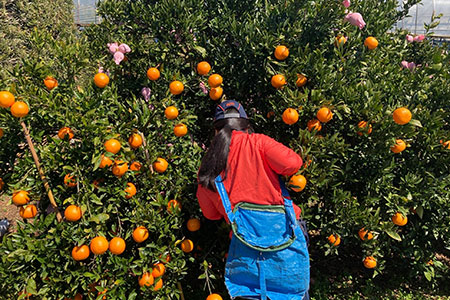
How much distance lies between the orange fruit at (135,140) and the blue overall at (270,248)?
55cm

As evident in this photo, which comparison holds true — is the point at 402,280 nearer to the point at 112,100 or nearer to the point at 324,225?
the point at 324,225

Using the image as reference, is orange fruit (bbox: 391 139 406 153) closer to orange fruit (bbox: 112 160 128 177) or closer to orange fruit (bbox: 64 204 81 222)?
orange fruit (bbox: 112 160 128 177)

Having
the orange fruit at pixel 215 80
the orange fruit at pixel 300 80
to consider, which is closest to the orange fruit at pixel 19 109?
the orange fruit at pixel 215 80

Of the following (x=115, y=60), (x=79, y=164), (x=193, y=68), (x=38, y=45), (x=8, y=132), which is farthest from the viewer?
(x=193, y=68)

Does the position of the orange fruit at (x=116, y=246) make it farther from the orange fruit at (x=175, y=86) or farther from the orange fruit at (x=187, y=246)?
the orange fruit at (x=175, y=86)

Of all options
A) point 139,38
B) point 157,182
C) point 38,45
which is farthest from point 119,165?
point 139,38

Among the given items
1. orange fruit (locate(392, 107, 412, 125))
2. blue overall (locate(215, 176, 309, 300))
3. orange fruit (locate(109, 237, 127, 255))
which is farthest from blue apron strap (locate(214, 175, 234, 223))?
orange fruit (locate(392, 107, 412, 125))

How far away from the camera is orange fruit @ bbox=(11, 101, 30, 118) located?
1.70 m

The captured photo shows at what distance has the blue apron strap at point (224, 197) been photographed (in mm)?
1705

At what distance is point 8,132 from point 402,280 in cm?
324

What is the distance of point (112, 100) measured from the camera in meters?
2.07

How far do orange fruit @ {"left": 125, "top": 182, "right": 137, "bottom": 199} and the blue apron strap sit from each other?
540 millimetres

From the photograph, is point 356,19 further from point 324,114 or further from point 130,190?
point 130,190

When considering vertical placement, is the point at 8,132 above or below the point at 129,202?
above
